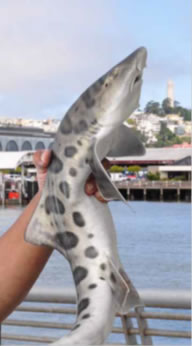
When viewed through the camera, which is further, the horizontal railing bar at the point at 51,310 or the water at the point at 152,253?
the water at the point at 152,253

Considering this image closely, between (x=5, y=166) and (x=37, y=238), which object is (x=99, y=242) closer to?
(x=37, y=238)

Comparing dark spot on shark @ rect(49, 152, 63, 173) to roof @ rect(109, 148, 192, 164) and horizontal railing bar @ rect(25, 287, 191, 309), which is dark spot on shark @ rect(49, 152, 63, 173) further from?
roof @ rect(109, 148, 192, 164)

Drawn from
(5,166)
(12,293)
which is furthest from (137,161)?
(12,293)

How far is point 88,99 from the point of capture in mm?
920

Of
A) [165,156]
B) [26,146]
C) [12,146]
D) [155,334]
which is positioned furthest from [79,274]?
[26,146]

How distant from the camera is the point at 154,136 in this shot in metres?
99.2

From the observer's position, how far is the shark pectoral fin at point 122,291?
0.92 m

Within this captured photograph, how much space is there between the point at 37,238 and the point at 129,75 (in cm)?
22

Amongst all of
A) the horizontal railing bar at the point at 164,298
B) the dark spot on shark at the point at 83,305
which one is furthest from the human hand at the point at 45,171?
the horizontal railing bar at the point at 164,298

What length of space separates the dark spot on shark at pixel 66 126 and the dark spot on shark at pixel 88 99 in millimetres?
27

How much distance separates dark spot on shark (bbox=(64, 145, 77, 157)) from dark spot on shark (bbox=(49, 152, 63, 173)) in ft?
0.05

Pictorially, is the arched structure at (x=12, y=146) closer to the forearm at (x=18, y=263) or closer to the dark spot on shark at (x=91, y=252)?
the forearm at (x=18, y=263)

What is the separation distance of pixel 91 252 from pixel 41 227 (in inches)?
2.5

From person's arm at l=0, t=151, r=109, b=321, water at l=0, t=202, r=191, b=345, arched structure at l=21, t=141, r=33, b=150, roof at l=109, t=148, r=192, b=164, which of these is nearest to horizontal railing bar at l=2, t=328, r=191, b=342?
person's arm at l=0, t=151, r=109, b=321
